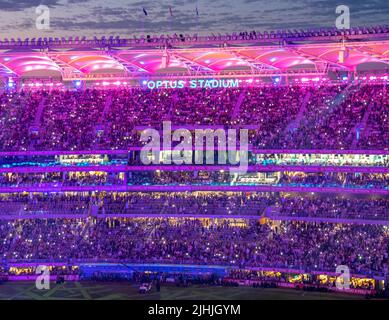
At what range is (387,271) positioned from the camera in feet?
158

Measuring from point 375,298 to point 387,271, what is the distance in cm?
254
